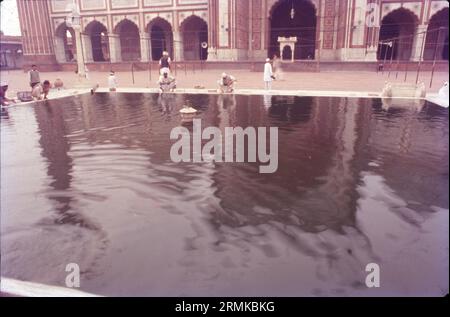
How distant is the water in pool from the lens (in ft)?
9.01

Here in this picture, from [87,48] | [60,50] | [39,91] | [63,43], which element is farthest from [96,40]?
[39,91]

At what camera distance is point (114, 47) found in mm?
28781

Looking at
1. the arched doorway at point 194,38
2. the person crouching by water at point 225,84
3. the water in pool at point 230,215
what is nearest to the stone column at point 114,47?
the arched doorway at point 194,38

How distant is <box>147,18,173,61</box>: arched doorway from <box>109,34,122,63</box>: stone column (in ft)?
9.24

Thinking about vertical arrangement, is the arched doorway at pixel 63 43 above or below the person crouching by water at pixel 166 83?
above

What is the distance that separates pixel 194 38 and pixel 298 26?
345 inches

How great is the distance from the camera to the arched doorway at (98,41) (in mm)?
30742

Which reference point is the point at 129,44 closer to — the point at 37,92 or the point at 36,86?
the point at 36,86

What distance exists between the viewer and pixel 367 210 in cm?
377

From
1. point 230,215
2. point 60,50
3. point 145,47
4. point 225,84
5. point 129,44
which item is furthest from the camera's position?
point 129,44

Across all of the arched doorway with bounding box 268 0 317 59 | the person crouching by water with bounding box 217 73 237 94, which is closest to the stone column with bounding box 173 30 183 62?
the arched doorway with bounding box 268 0 317 59

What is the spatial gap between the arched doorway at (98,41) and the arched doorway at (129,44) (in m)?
1.76

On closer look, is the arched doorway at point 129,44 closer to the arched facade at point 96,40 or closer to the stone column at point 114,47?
the stone column at point 114,47
